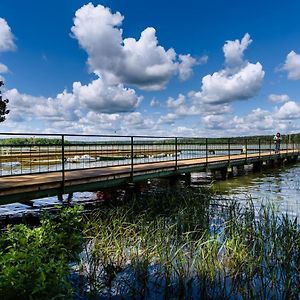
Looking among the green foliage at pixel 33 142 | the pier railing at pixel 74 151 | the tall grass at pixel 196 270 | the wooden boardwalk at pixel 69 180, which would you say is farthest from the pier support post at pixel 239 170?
the tall grass at pixel 196 270

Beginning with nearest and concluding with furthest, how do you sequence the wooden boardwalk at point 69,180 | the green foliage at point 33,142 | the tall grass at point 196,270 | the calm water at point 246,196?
the tall grass at point 196,270 → the wooden boardwalk at point 69,180 → the green foliage at point 33,142 → the calm water at point 246,196

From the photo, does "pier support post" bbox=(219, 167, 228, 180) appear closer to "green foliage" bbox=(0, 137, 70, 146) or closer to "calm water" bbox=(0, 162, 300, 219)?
"calm water" bbox=(0, 162, 300, 219)

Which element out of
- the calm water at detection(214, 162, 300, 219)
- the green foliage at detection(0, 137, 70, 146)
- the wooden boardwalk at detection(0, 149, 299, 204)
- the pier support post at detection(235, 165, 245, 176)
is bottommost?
the calm water at detection(214, 162, 300, 219)

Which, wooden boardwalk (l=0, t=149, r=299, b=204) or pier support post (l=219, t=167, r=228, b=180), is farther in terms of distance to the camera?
pier support post (l=219, t=167, r=228, b=180)

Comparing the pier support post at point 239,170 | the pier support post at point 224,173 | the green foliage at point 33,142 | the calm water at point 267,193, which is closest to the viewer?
the green foliage at point 33,142

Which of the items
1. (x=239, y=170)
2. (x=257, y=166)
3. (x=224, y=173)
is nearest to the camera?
(x=224, y=173)

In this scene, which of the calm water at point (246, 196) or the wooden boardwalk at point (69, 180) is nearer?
the wooden boardwalk at point (69, 180)

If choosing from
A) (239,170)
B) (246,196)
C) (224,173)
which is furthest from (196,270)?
(239,170)

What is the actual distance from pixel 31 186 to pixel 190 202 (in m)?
4.22

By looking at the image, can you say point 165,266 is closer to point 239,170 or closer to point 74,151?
point 74,151

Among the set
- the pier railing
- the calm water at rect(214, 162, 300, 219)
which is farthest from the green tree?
the calm water at rect(214, 162, 300, 219)

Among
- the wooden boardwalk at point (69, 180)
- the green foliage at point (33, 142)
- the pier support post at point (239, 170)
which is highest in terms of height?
the green foliage at point (33, 142)

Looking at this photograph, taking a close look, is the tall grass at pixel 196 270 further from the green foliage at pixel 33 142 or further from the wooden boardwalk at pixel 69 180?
the green foliage at pixel 33 142

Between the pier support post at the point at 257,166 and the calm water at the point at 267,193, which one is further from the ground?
the pier support post at the point at 257,166
